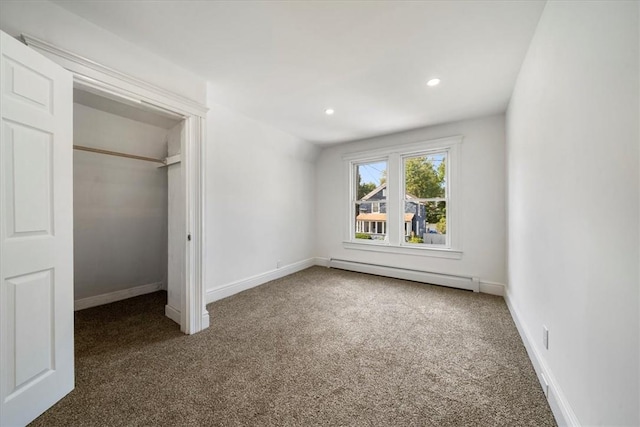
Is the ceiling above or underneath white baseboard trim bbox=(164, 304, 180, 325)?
above

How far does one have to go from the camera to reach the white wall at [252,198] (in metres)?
3.14

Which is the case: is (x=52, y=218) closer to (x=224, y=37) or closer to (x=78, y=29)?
(x=78, y=29)

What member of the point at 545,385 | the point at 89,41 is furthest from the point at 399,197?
the point at 89,41

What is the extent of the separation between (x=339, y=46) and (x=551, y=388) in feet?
9.09

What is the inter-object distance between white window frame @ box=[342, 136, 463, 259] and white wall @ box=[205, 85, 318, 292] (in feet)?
2.81

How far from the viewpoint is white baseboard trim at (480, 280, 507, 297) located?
334 centimetres

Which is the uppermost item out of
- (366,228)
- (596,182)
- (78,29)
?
(78,29)

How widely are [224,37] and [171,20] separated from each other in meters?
0.35

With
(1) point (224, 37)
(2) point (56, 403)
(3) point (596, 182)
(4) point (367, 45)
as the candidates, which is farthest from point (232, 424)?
(4) point (367, 45)

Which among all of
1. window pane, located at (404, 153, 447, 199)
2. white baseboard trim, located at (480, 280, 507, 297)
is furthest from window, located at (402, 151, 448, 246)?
white baseboard trim, located at (480, 280, 507, 297)

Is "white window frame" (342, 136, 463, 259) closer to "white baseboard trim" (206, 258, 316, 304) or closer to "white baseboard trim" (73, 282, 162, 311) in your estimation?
"white baseboard trim" (206, 258, 316, 304)

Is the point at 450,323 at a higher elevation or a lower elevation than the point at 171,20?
lower

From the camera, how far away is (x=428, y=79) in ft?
8.07

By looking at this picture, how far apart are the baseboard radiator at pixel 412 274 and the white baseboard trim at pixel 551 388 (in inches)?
56.0
